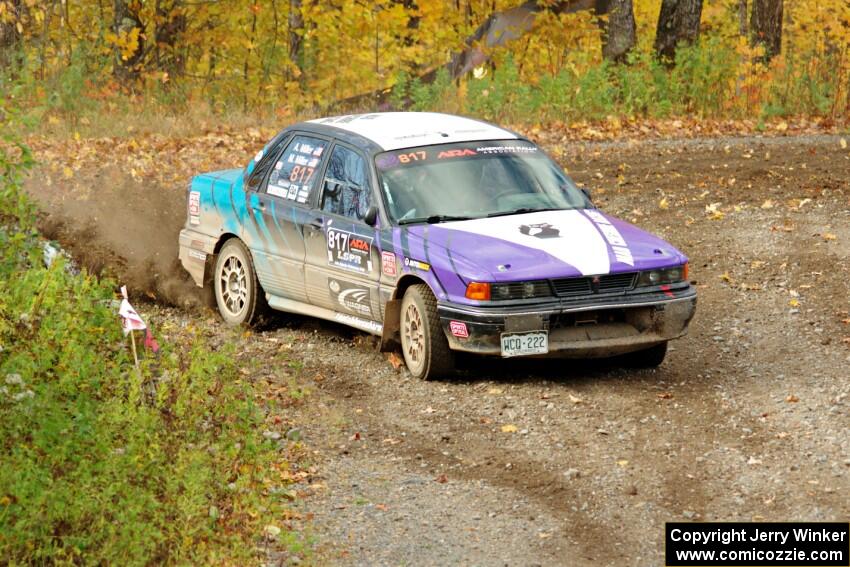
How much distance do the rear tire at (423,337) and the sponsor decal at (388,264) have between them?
19 cm

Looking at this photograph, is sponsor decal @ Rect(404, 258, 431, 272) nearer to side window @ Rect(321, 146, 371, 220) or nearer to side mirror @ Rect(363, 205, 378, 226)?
side mirror @ Rect(363, 205, 378, 226)

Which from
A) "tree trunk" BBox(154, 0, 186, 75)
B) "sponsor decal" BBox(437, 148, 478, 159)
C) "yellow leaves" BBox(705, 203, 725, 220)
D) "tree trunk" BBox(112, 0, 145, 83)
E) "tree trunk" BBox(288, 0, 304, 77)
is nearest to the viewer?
"sponsor decal" BBox(437, 148, 478, 159)

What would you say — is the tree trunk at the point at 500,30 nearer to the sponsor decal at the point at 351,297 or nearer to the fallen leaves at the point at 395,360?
the sponsor decal at the point at 351,297

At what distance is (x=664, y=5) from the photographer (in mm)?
24000

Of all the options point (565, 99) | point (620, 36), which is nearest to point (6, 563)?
point (565, 99)

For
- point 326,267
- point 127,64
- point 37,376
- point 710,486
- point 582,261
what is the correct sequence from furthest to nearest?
point 127,64
point 326,267
point 582,261
point 37,376
point 710,486

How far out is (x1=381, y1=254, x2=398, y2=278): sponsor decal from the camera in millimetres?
9461

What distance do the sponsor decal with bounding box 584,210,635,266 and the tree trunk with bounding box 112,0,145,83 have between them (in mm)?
18948

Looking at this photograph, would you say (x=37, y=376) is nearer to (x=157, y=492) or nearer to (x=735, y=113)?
(x=157, y=492)

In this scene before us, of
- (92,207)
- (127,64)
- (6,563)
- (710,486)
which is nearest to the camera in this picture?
(6,563)

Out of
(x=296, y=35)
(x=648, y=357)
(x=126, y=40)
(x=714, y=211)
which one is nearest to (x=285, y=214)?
(x=648, y=357)

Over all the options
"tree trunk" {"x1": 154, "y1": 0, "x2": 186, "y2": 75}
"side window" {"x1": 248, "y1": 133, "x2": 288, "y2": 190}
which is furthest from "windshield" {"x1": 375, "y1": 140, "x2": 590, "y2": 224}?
"tree trunk" {"x1": 154, "y1": 0, "x2": 186, "y2": 75}

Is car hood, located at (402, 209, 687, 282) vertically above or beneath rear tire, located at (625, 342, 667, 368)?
above

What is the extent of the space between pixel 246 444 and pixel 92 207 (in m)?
8.50
